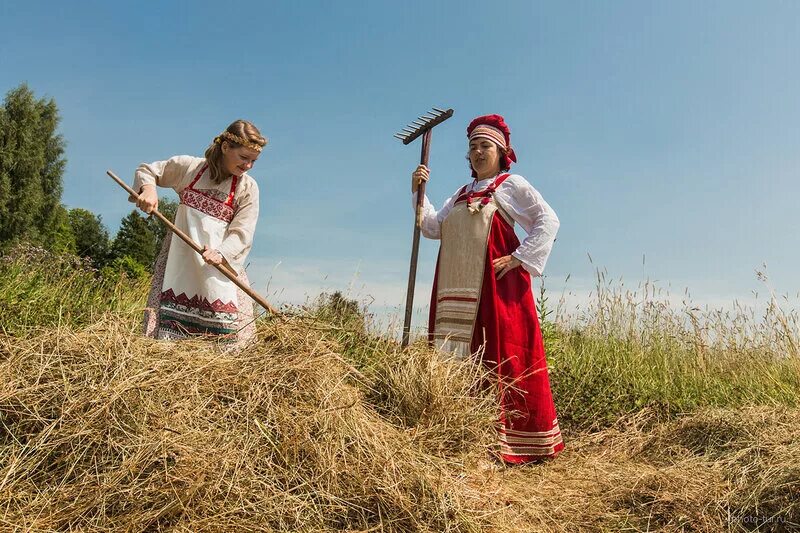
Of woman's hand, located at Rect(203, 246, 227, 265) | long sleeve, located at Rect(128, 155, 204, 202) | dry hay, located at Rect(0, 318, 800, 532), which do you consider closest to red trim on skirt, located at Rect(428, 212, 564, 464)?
dry hay, located at Rect(0, 318, 800, 532)

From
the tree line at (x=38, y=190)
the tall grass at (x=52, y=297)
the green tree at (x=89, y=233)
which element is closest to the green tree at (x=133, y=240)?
the tree line at (x=38, y=190)

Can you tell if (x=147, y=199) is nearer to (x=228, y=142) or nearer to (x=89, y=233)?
(x=228, y=142)

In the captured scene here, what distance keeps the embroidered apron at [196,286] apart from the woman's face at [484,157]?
1.49m

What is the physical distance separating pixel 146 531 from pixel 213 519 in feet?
0.75

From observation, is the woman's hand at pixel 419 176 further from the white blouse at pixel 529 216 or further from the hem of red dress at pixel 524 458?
the hem of red dress at pixel 524 458

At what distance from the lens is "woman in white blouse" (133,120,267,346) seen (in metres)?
3.43

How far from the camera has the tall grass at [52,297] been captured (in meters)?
4.11

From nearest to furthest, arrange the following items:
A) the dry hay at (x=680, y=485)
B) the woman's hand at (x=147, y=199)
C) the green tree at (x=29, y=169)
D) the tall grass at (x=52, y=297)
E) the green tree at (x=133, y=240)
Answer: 1. the dry hay at (x=680, y=485)
2. the woman's hand at (x=147, y=199)
3. the tall grass at (x=52, y=297)
4. the green tree at (x=133, y=240)
5. the green tree at (x=29, y=169)

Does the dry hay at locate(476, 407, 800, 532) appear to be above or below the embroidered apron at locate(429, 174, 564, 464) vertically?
below

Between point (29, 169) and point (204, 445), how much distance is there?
27.8 meters

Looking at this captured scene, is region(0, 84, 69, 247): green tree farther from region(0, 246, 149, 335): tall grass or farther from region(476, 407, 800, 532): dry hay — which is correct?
region(476, 407, 800, 532): dry hay

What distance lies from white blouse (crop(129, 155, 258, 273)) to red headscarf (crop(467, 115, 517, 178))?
133cm

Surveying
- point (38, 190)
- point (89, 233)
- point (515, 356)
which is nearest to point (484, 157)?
point (515, 356)

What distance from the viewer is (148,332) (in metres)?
3.49
